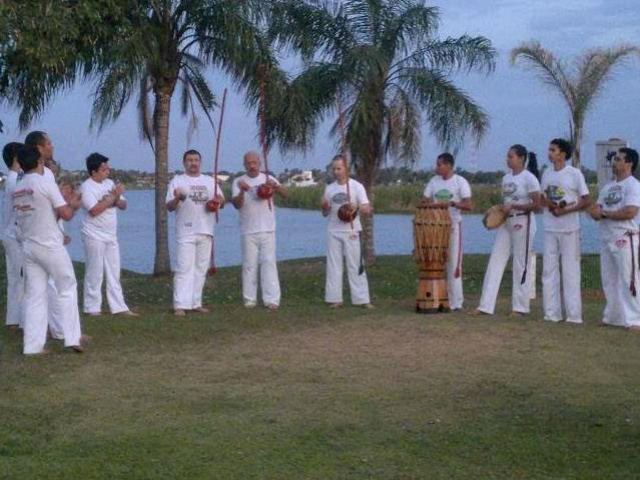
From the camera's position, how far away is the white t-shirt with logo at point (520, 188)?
13.4m

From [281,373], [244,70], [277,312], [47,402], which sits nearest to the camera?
[47,402]

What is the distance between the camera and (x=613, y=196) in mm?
12617

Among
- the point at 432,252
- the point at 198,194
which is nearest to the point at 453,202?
the point at 432,252

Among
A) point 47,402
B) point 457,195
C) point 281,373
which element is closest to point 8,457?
point 47,402

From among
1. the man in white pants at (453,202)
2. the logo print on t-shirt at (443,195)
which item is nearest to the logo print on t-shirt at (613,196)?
the man in white pants at (453,202)

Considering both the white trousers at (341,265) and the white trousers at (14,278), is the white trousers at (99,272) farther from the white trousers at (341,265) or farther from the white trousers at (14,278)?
the white trousers at (341,265)

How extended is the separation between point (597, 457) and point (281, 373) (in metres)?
3.42

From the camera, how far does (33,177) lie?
34.9 ft

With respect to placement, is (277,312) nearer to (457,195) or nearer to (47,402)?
(457,195)

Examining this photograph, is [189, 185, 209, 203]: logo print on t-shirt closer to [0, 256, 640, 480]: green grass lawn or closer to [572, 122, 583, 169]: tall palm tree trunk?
[0, 256, 640, 480]: green grass lawn

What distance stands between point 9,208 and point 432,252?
16.0ft

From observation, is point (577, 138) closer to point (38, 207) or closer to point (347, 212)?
point (347, 212)

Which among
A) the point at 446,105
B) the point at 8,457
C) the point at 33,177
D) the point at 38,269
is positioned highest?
the point at 446,105

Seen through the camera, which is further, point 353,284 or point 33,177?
point 353,284
